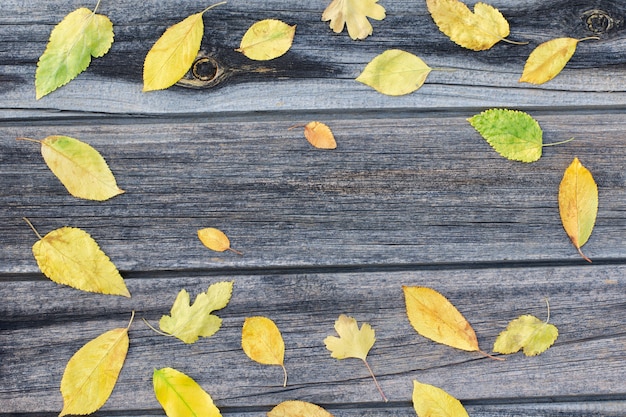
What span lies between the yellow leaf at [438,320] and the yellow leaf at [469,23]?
0.39 meters

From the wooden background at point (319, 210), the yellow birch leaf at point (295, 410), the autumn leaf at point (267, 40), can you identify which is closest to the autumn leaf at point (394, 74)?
the wooden background at point (319, 210)

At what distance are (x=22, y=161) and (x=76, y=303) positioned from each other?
0.76ft

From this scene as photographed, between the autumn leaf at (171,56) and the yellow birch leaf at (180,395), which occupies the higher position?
the autumn leaf at (171,56)

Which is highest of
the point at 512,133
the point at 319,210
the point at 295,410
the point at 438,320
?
the point at 512,133

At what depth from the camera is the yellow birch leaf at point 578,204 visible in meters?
0.93

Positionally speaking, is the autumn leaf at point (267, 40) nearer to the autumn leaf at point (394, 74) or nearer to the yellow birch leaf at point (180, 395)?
the autumn leaf at point (394, 74)

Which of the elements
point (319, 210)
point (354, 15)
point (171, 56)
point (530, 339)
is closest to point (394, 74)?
point (354, 15)

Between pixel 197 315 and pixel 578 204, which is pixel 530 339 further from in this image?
pixel 197 315

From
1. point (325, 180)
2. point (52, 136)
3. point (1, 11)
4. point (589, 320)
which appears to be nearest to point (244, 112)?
point (325, 180)

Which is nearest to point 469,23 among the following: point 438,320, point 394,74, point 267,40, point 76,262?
point 394,74

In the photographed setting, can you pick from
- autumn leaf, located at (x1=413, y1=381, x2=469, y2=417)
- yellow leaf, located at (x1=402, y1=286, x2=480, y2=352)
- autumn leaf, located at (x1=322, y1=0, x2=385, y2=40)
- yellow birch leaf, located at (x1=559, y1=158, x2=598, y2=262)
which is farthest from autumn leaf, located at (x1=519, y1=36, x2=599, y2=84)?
autumn leaf, located at (x1=413, y1=381, x2=469, y2=417)

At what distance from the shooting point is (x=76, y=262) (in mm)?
918

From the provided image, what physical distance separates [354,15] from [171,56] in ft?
0.94

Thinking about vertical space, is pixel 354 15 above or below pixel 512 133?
above
